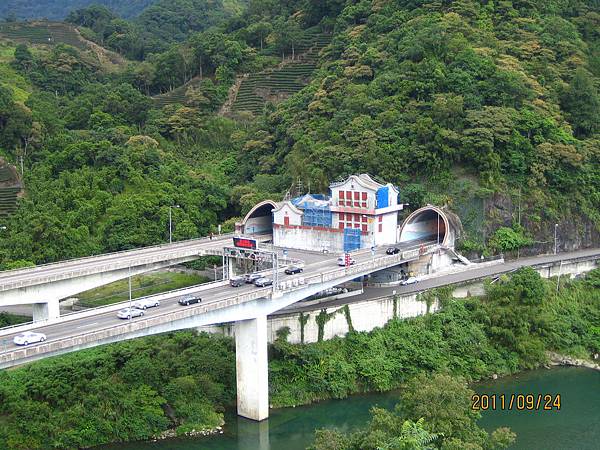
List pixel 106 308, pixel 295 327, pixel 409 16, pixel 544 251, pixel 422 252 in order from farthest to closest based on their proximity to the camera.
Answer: pixel 409 16
pixel 544 251
pixel 422 252
pixel 295 327
pixel 106 308

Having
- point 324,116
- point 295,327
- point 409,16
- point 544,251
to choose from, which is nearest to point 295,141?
point 324,116

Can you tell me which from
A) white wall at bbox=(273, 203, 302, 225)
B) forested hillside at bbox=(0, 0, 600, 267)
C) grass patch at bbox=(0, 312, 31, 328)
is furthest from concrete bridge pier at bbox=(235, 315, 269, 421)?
forested hillside at bbox=(0, 0, 600, 267)

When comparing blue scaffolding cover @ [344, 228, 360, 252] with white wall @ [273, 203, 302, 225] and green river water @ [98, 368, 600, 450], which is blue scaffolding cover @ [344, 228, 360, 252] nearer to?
white wall @ [273, 203, 302, 225]

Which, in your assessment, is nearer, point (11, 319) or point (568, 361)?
point (568, 361)

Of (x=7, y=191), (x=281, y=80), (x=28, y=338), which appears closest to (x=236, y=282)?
(x=28, y=338)

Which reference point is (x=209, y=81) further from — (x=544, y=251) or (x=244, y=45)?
(x=544, y=251)

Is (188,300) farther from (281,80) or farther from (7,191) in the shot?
(281,80)
